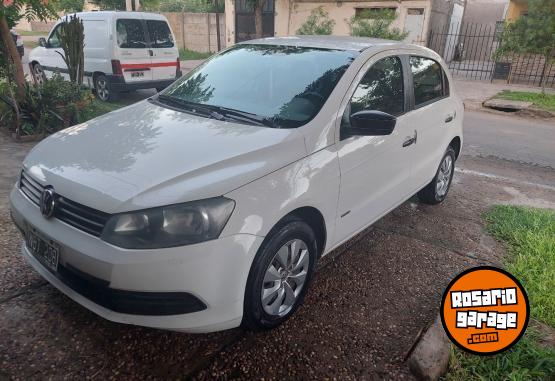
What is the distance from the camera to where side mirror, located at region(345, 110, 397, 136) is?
270 centimetres

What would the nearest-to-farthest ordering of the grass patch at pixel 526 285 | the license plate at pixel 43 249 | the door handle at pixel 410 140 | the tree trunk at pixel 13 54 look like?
1. the license plate at pixel 43 249
2. the grass patch at pixel 526 285
3. the door handle at pixel 410 140
4. the tree trunk at pixel 13 54

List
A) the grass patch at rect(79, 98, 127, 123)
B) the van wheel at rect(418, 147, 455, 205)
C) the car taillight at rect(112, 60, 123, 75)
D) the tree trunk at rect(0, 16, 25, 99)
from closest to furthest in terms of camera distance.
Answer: the van wheel at rect(418, 147, 455, 205), the tree trunk at rect(0, 16, 25, 99), the grass patch at rect(79, 98, 127, 123), the car taillight at rect(112, 60, 123, 75)

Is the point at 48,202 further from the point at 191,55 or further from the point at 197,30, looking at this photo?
the point at 197,30

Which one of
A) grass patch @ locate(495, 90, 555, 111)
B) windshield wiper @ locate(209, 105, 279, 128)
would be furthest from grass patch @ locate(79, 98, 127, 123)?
grass patch @ locate(495, 90, 555, 111)

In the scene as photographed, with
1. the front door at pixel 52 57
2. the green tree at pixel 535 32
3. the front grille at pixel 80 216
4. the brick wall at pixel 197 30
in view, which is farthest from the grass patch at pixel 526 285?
the brick wall at pixel 197 30

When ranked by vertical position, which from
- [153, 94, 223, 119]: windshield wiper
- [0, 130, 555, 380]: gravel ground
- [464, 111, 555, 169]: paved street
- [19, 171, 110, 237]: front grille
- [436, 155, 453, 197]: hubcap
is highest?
[153, 94, 223, 119]: windshield wiper

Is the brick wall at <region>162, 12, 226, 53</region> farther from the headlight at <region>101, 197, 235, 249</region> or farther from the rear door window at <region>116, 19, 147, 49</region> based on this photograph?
the headlight at <region>101, 197, 235, 249</region>

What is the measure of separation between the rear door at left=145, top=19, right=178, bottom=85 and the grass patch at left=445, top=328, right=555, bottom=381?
8.63 meters

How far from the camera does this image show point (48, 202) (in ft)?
7.45

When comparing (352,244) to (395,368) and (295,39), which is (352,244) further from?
(295,39)

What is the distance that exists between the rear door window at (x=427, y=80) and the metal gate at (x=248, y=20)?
17430 millimetres

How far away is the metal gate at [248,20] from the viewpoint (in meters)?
20.6

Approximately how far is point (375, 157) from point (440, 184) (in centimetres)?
189

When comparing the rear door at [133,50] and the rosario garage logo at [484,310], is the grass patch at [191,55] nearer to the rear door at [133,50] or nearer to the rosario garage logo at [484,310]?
the rear door at [133,50]
